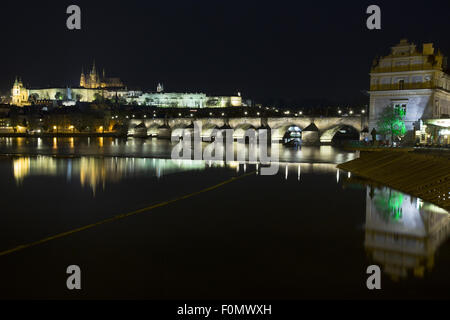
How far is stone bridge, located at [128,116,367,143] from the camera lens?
67000 millimetres

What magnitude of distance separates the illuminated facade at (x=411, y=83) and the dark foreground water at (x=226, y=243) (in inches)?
885

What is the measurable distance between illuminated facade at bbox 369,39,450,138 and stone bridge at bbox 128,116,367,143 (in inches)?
856

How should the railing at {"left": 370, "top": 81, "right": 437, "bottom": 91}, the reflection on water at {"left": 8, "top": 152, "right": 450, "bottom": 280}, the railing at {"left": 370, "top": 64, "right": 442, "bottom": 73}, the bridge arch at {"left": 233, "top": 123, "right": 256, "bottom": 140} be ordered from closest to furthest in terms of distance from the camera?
the reflection on water at {"left": 8, "top": 152, "right": 450, "bottom": 280}
the railing at {"left": 370, "top": 64, "right": 442, "bottom": 73}
the railing at {"left": 370, "top": 81, "right": 437, "bottom": 91}
the bridge arch at {"left": 233, "top": 123, "right": 256, "bottom": 140}

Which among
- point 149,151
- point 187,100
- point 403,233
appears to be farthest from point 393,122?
Answer: point 187,100

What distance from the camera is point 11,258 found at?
9836mm

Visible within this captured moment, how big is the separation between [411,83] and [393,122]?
12.9 ft

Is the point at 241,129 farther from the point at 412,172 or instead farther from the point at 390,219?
the point at 390,219

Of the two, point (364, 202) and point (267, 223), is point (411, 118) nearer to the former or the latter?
point (364, 202)

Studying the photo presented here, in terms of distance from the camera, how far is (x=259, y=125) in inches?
3196

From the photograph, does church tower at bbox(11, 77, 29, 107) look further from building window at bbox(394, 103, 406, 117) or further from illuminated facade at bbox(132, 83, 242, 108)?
building window at bbox(394, 103, 406, 117)

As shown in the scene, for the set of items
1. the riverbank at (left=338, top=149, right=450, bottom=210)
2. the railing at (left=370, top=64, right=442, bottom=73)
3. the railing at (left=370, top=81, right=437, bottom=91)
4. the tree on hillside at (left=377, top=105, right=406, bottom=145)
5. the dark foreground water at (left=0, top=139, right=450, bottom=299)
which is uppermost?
the railing at (left=370, top=64, right=442, bottom=73)

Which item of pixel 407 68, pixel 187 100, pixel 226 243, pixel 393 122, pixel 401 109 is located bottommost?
pixel 226 243

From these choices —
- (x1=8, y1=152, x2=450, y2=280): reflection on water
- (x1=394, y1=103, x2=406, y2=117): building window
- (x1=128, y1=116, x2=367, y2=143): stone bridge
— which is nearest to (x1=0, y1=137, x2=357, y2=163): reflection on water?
(x1=394, y1=103, x2=406, y2=117): building window
